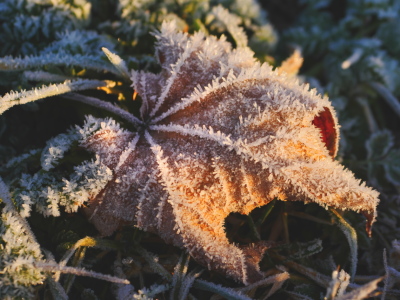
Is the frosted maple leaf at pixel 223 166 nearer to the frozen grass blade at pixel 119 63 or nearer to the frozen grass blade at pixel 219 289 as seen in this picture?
the frozen grass blade at pixel 219 289

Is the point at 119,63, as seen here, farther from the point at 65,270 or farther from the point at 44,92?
the point at 65,270

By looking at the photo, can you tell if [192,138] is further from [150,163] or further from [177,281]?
[177,281]

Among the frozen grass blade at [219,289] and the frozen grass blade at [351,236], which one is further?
the frozen grass blade at [351,236]

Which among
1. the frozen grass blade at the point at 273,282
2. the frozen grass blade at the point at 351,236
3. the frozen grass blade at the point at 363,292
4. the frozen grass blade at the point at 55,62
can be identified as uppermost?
the frozen grass blade at the point at 55,62

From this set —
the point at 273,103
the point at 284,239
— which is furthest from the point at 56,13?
the point at 284,239

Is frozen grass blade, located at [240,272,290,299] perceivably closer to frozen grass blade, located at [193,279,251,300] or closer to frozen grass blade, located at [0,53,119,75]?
frozen grass blade, located at [193,279,251,300]

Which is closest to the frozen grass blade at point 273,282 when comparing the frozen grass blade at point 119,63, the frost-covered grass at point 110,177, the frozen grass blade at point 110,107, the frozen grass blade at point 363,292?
the frost-covered grass at point 110,177
